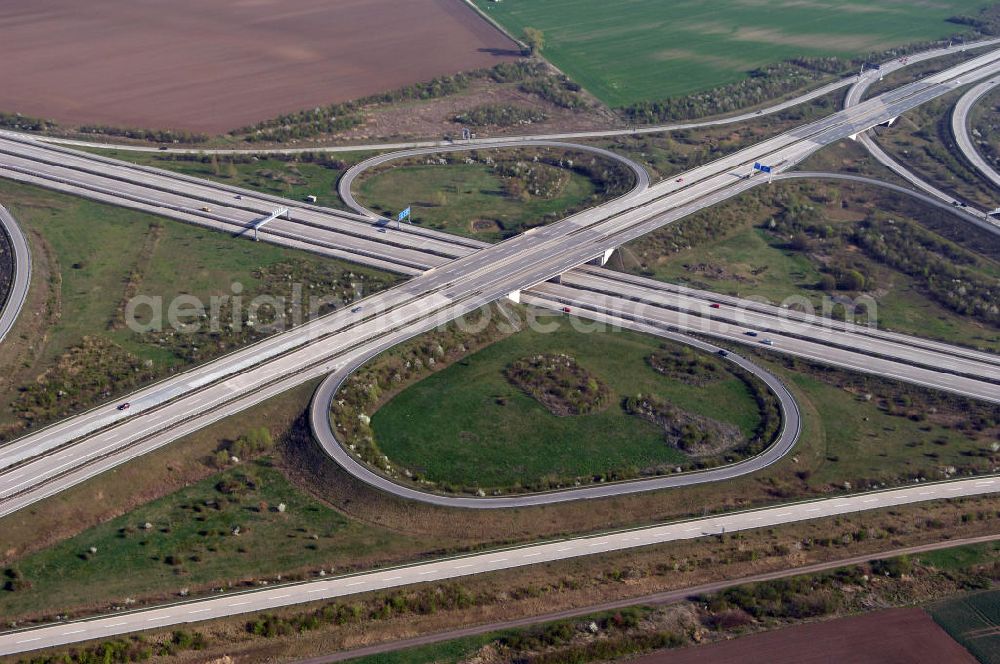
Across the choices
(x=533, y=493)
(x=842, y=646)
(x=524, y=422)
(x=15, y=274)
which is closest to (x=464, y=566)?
(x=533, y=493)

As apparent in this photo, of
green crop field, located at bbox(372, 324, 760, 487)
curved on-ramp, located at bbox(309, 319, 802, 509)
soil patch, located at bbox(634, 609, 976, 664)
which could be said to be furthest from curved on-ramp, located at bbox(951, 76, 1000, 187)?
soil patch, located at bbox(634, 609, 976, 664)

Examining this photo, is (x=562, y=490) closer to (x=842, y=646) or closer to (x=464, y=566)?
(x=464, y=566)

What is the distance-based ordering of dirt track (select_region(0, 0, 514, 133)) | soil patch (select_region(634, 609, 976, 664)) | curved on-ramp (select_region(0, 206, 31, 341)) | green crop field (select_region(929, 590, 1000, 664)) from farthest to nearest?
dirt track (select_region(0, 0, 514, 133)) → curved on-ramp (select_region(0, 206, 31, 341)) → green crop field (select_region(929, 590, 1000, 664)) → soil patch (select_region(634, 609, 976, 664))

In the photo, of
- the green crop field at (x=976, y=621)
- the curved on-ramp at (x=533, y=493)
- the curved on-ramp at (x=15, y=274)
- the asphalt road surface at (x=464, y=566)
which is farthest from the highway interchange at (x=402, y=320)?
the curved on-ramp at (x=15, y=274)

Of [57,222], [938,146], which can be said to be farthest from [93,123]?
[938,146]

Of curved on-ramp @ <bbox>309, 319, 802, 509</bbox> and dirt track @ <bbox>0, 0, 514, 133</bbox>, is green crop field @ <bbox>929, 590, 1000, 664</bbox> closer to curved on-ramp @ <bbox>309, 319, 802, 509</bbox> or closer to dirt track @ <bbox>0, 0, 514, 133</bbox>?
curved on-ramp @ <bbox>309, 319, 802, 509</bbox>

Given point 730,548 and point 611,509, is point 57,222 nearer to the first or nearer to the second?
point 611,509
